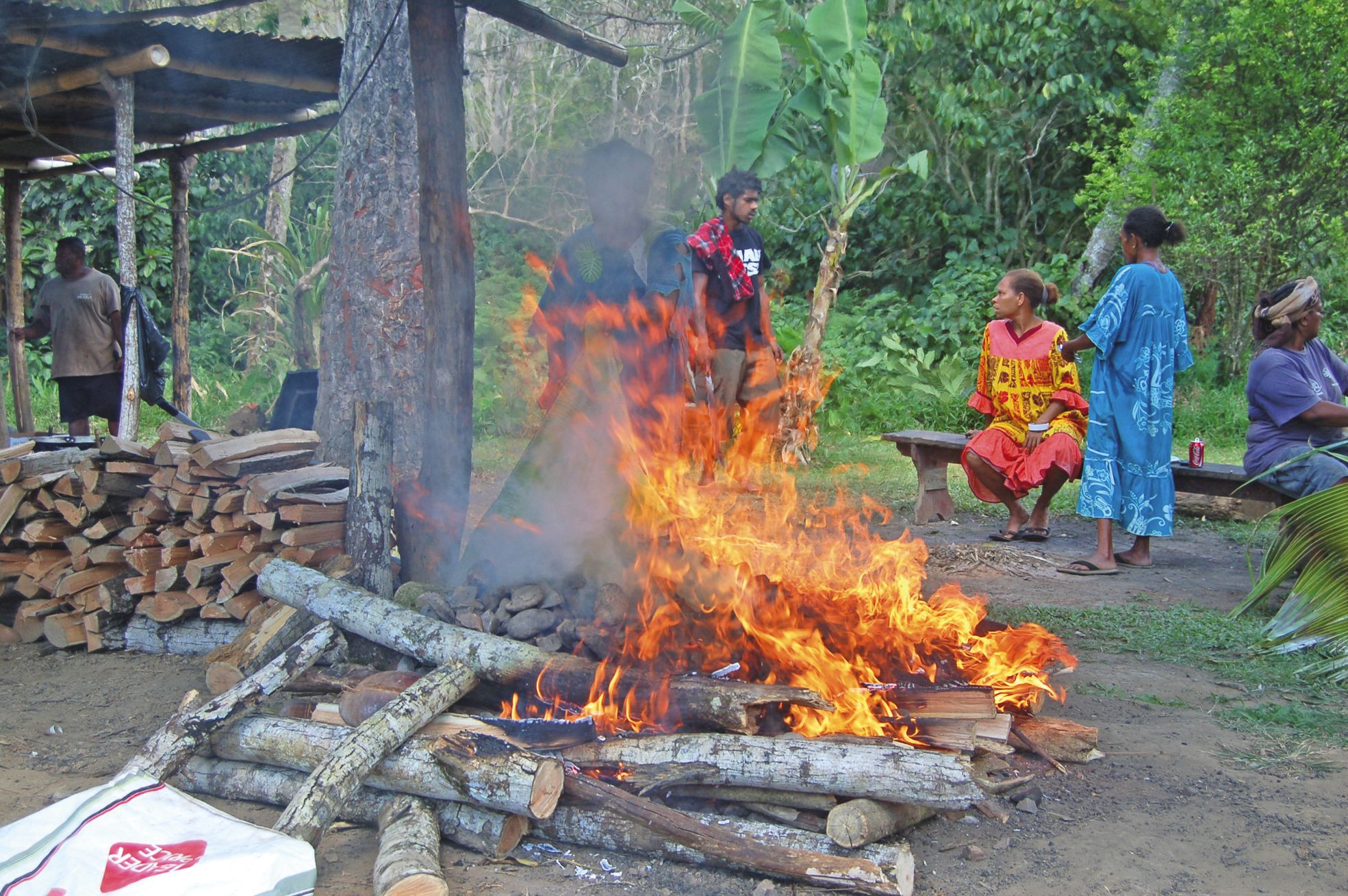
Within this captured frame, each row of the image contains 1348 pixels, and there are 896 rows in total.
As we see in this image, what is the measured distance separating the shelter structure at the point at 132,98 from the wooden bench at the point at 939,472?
5285mm

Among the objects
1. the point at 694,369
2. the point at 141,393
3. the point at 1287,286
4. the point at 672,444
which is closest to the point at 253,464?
the point at 672,444

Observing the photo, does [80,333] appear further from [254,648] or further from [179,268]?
[254,648]

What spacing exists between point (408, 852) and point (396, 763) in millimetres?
410

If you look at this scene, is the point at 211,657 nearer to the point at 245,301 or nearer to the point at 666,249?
the point at 666,249

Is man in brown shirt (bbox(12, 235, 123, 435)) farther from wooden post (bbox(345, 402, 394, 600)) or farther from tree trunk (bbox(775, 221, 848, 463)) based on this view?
tree trunk (bbox(775, 221, 848, 463))

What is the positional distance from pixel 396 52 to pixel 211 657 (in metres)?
4.50

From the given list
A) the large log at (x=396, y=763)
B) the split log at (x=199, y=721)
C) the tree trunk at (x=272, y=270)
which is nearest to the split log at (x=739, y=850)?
the large log at (x=396, y=763)

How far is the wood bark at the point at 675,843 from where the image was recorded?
9.71 feet

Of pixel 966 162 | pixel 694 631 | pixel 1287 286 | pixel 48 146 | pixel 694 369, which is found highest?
pixel 966 162

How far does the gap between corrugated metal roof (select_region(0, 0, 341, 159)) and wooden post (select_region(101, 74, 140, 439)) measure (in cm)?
21

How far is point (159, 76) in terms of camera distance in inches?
308

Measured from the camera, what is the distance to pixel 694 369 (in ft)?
24.9

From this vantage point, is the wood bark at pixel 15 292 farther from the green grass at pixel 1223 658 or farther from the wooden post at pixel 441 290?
the green grass at pixel 1223 658

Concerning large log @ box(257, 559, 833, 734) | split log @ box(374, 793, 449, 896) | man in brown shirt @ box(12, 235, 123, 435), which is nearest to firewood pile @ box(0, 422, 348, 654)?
large log @ box(257, 559, 833, 734)
